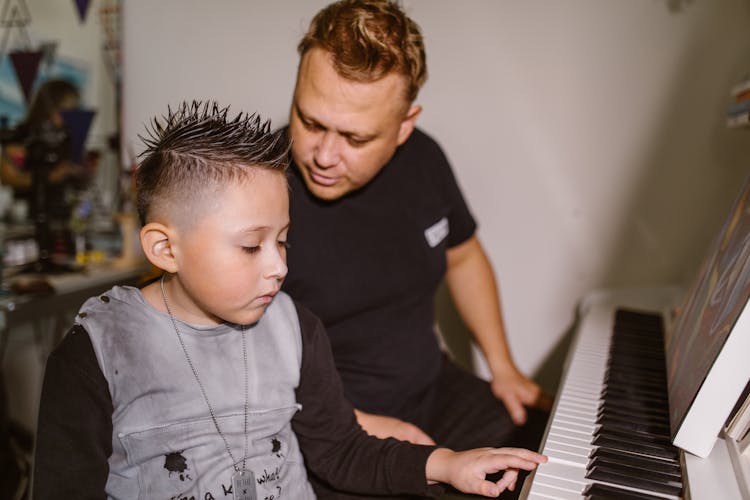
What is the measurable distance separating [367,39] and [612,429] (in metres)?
0.77

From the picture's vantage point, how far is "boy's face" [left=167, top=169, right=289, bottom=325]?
2.65ft

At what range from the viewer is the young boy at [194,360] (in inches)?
31.0

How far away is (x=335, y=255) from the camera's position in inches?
52.1

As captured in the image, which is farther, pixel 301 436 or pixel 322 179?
pixel 322 179

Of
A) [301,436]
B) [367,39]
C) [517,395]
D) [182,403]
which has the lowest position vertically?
[517,395]

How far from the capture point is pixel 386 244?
1.40 meters

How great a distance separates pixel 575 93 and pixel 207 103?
52.0 inches

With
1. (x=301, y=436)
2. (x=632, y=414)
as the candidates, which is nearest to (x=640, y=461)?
(x=632, y=414)

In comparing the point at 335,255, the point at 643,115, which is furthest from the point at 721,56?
the point at 335,255

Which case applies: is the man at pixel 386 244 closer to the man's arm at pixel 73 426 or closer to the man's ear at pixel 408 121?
the man's ear at pixel 408 121

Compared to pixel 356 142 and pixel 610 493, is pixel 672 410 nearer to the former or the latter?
pixel 610 493

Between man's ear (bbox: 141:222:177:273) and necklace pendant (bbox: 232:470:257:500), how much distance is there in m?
0.31

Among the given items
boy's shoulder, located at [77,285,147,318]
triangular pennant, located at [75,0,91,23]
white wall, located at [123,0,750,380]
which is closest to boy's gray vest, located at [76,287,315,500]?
boy's shoulder, located at [77,285,147,318]

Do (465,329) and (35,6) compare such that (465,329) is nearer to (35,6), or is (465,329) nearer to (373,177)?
(373,177)
